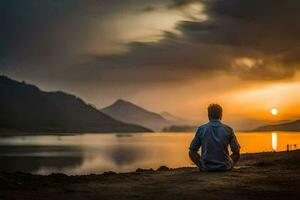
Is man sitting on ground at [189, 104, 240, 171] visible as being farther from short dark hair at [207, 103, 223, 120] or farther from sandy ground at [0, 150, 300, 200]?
sandy ground at [0, 150, 300, 200]

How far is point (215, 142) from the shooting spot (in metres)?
12.3

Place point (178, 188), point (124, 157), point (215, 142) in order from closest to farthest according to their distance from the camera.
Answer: point (178, 188)
point (215, 142)
point (124, 157)

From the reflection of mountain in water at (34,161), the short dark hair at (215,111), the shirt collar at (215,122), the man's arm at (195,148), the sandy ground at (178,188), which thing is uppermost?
the short dark hair at (215,111)

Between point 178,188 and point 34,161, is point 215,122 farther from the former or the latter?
point 34,161

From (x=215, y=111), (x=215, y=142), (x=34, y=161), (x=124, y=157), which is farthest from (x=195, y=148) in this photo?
(x=124, y=157)

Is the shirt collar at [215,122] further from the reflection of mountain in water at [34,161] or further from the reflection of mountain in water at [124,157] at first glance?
the reflection of mountain in water at [124,157]

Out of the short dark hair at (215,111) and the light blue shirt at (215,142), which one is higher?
the short dark hair at (215,111)

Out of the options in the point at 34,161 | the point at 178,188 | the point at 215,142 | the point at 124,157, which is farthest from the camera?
the point at 124,157

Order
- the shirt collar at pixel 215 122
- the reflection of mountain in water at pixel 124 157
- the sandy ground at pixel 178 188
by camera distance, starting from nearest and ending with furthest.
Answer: the sandy ground at pixel 178 188 → the shirt collar at pixel 215 122 → the reflection of mountain in water at pixel 124 157

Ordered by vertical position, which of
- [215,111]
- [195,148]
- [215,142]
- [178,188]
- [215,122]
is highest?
[215,111]

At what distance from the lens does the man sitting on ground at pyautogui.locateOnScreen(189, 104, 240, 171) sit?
12.3m

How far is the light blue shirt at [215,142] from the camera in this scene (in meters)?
12.3

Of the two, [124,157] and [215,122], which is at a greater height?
[215,122]

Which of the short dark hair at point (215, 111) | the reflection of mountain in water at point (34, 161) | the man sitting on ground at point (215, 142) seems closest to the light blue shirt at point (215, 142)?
the man sitting on ground at point (215, 142)
